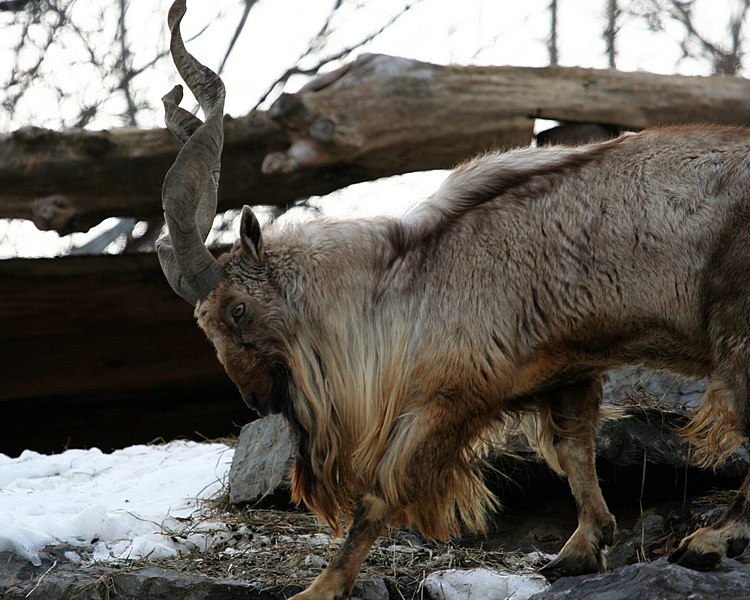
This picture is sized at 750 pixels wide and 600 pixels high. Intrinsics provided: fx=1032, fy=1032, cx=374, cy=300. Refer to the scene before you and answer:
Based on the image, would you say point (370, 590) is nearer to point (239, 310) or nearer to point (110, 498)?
point (239, 310)

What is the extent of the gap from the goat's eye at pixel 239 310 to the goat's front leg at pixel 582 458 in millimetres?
1494

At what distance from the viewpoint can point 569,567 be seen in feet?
14.7

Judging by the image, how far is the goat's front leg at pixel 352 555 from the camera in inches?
158

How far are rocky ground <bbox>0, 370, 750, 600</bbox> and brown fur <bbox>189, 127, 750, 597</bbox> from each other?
369 mm

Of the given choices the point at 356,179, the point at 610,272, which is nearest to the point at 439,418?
the point at 610,272

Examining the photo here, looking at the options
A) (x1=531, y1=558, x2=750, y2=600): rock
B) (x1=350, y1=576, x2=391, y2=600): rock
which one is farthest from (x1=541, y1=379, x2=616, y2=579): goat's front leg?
(x1=350, y1=576, x2=391, y2=600): rock

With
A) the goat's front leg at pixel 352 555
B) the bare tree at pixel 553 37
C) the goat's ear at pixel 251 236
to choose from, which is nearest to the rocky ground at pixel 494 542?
the goat's front leg at pixel 352 555

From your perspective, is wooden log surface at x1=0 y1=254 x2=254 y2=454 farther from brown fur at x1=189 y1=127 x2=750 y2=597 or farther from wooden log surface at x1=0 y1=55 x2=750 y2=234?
brown fur at x1=189 y1=127 x2=750 y2=597

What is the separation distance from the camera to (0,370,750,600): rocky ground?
4379 mm

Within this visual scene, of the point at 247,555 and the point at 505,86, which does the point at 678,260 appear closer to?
the point at 247,555

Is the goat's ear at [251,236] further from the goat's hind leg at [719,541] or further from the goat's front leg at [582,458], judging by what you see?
the goat's hind leg at [719,541]

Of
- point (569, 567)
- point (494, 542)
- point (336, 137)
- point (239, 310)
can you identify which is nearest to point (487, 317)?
point (239, 310)

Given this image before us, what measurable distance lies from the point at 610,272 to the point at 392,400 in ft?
3.40

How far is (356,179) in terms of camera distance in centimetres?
690
